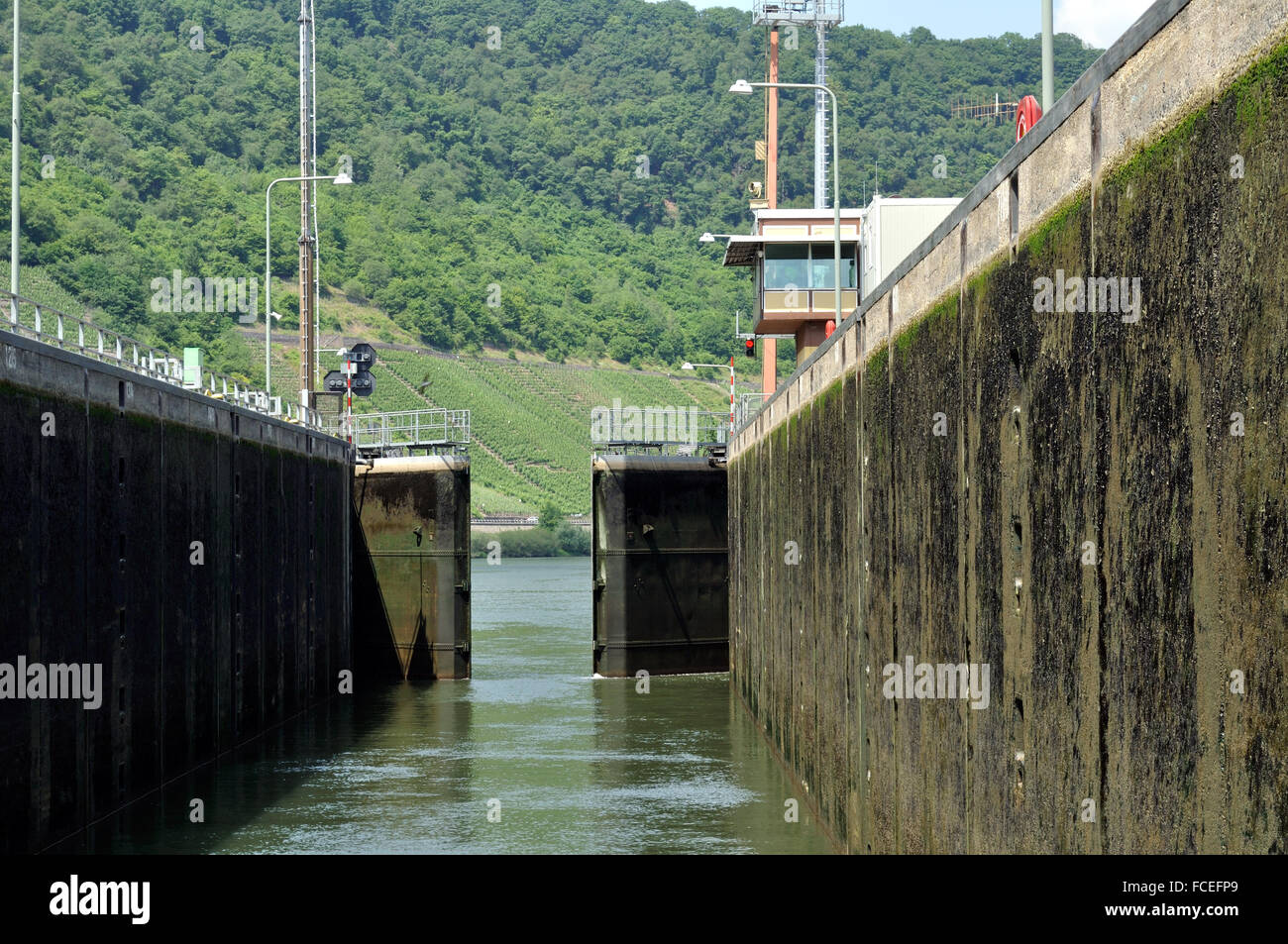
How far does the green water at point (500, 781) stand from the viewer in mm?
17844

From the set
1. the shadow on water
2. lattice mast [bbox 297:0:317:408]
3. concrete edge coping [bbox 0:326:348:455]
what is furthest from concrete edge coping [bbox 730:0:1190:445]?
lattice mast [bbox 297:0:317:408]

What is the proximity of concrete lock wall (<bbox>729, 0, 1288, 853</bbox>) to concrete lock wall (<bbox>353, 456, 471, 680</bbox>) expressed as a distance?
22.5 metres

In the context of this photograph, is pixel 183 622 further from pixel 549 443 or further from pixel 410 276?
pixel 410 276

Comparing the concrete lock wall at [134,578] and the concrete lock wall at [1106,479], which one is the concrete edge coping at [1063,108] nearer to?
the concrete lock wall at [1106,479]

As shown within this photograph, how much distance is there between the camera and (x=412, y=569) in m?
34.8

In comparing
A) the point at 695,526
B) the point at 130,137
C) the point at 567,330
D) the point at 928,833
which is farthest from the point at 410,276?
the point at 928,833

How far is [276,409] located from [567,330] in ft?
433

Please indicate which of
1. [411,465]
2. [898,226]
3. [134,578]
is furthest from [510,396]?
[134,578]

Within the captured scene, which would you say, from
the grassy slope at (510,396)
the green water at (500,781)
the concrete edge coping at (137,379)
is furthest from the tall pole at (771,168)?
the grassy slope at (510,396)

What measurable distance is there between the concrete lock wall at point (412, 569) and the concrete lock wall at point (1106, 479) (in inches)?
885

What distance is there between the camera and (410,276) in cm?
15938

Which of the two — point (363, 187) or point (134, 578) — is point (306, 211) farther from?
point (363, 187)

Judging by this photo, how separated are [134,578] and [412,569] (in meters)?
16.4
